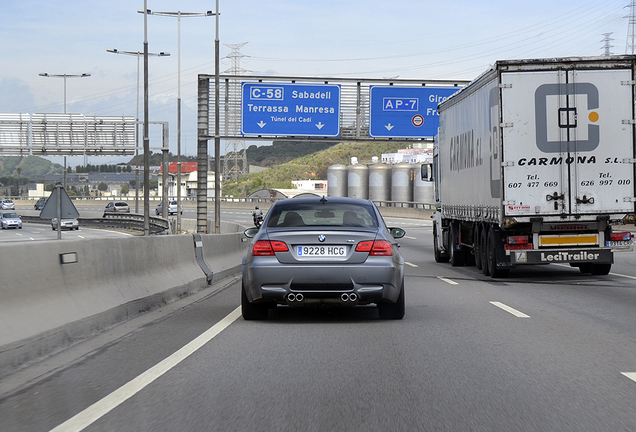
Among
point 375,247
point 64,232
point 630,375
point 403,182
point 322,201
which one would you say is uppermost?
point 403,182

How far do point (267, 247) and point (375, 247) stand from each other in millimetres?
1130

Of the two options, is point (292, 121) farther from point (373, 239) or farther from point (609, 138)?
point (373, 239)

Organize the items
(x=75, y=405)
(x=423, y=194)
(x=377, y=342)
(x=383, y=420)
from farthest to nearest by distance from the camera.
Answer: (x=423, y=194) → (x=377, y=342) → (x=75, y=405) → (x=383, y=420)

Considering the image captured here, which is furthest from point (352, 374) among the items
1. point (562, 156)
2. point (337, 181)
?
point (337, 181)

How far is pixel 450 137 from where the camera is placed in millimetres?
19734

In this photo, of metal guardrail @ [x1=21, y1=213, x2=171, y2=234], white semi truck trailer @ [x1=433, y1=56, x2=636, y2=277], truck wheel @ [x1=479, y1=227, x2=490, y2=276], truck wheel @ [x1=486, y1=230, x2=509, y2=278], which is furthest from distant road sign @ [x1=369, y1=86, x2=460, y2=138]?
metal guardrail @ [x1=21, y1=213, x2=171, y2=234]

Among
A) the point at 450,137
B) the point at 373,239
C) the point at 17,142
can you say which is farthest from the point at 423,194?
the point at 373,239

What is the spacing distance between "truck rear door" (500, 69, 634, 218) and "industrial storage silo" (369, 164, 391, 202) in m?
Result: 86.7

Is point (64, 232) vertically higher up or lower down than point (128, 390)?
higher up

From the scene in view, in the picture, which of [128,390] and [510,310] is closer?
[128,390]

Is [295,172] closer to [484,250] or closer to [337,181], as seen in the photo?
[337,181]

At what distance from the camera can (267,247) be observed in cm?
912

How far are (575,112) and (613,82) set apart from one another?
0.83 metres

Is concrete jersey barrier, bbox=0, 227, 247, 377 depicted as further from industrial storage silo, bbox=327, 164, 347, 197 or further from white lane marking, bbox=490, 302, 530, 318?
industrial storage silo, bbox=327, 164, 347, 197
